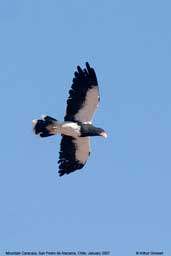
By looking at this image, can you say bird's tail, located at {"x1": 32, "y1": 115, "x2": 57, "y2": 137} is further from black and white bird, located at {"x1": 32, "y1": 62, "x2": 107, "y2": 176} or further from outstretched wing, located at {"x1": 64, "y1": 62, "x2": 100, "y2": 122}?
Result: outstretched wing, located at {"x1": 64, "y1": 62, "x2": 100, "y2": 122}

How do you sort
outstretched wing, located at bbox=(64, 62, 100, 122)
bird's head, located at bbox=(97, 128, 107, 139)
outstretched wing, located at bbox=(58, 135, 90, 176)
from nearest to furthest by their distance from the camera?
outstretched wing, located at bbox=(64, 62, 100, 122) → bird's head, located at bbox=(97, 128, 107, 139) → outstretched wing, located at bbox=(58, 135, 90, 176)

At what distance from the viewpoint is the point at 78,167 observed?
20172mm

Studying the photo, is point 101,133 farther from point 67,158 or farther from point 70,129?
point 67,158

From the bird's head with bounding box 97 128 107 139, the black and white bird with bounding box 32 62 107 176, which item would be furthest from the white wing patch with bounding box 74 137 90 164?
the bird's head with bounding box 97 128 107 139

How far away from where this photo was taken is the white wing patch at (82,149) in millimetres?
19891

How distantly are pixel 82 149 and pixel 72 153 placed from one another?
32cm

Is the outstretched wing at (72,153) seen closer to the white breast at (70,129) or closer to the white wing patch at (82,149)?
the white wing patch at (82,149)

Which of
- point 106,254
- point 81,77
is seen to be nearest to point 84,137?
point 81,77

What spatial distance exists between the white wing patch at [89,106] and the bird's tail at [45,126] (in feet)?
2.55

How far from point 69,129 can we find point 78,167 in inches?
61.4

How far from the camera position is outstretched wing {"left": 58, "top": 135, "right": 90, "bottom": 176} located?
19859mm

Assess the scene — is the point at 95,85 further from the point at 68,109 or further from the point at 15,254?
the point at 15,254

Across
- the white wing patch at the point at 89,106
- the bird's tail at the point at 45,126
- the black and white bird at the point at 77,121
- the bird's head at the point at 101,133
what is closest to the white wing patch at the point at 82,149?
the black and white bird at the point at 77,121

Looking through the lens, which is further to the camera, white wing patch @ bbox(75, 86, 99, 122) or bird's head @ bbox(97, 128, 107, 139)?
bird's head @ bbox(97, 128, 107, 139)
